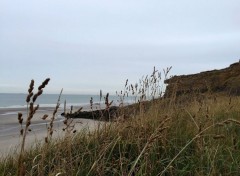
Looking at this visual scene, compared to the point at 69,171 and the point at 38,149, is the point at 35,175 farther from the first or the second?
the point at 38,149

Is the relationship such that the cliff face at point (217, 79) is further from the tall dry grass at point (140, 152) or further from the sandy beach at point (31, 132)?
the tall dry grass at point (140, 152)

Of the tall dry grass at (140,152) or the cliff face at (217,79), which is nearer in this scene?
the tall dry grass at (140,152)

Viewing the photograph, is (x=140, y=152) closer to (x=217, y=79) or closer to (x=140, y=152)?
(x=140, y=152)

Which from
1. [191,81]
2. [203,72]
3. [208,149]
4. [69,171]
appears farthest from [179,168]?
[203,72]

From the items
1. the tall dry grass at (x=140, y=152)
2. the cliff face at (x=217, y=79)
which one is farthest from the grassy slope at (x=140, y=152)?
the cliff face at (x=217, y=79)

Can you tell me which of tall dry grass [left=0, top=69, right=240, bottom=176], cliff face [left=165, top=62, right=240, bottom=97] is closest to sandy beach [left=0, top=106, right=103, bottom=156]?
tall dry grass [left=0, top=69, right=240, bottom=176]

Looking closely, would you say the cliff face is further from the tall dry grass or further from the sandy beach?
the tall dry grass

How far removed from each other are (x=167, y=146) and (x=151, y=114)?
1806 millimetres

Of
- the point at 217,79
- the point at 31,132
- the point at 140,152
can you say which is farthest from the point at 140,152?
the point at 217,79

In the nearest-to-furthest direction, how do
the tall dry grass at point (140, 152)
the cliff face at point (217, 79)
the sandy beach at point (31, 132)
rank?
the tall dry grass at point (140, 152)
the sandy beach at point (31, 132)
the cliff face at point (217, 79)

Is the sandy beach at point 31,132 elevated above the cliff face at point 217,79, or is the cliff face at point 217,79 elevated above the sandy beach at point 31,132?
the cliff face at point 217,79

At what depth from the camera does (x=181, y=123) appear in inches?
252

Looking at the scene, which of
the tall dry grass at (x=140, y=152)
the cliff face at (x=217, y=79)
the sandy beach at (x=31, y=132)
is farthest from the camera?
the cliff face at (x=217, y=79)

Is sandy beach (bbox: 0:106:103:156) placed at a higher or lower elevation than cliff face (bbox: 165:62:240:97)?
lower
